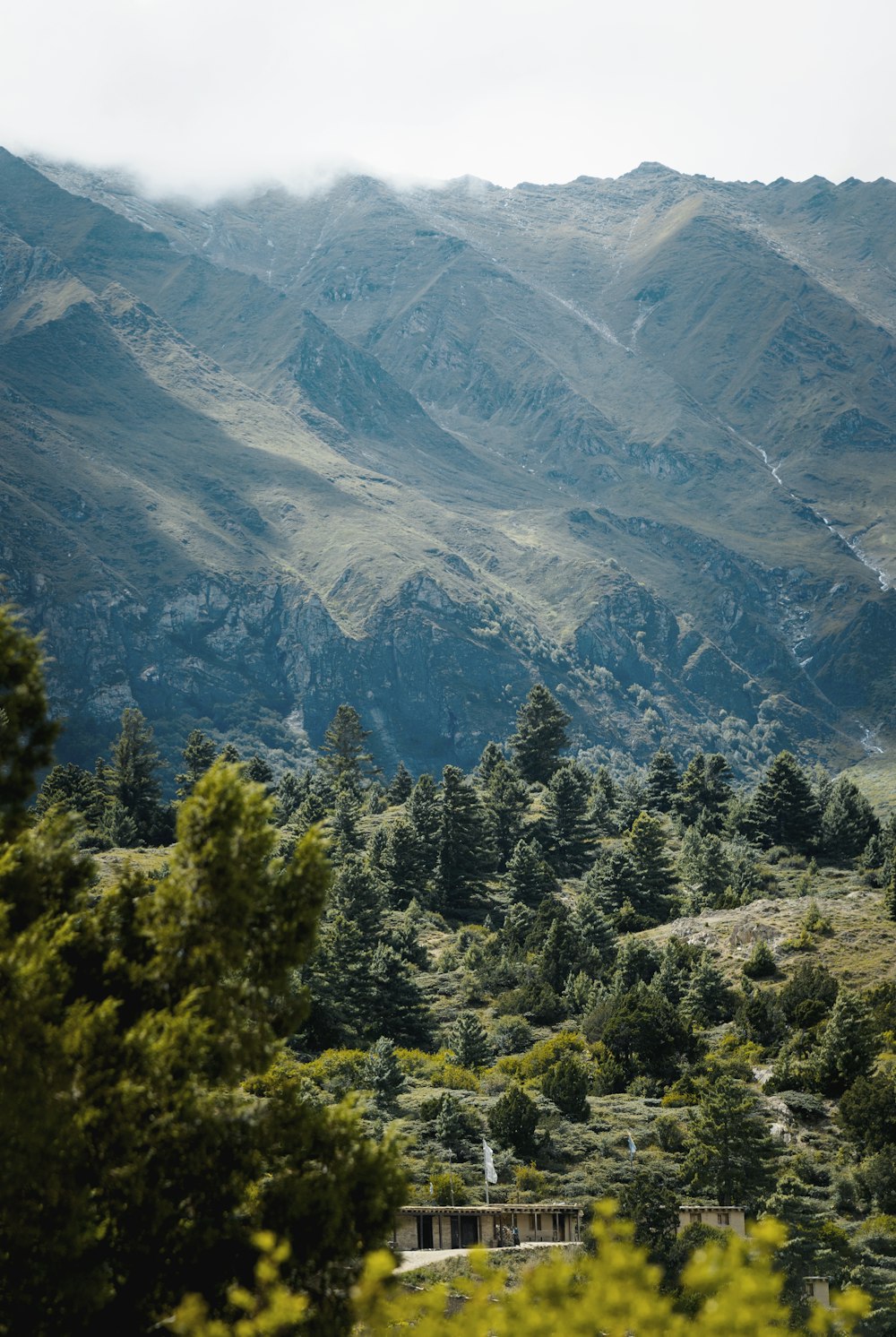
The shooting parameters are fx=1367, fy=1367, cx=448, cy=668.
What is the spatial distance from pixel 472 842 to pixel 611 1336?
104817 millimetres

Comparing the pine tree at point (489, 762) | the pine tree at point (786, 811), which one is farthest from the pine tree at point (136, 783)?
the pine tree at point (786, 811)

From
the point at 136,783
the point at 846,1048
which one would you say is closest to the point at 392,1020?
the point at 846,1048

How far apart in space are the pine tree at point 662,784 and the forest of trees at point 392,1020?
294 mm

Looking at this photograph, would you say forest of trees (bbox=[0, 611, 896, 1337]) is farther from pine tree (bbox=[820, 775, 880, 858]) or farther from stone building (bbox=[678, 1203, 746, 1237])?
stone building (bbox=[678, 1203, 746, 1237])

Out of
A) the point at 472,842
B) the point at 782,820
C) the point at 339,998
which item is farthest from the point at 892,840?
the point at 339,998

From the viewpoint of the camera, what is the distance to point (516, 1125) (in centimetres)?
6506

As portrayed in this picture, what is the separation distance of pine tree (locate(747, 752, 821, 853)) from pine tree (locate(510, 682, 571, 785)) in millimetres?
29234

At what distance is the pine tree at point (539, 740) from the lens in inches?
5901

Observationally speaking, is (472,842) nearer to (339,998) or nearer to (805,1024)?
(339,998)

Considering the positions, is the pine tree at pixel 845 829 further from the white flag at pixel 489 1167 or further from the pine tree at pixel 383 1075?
the white flag at pixel 489 1167

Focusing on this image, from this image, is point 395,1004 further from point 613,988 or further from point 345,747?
point 345,747

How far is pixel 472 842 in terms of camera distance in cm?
12125

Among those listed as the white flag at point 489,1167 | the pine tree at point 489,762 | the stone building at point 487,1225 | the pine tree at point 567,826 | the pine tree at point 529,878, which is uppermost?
the pine tree at point 489,762

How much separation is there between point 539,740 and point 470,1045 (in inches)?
2799
